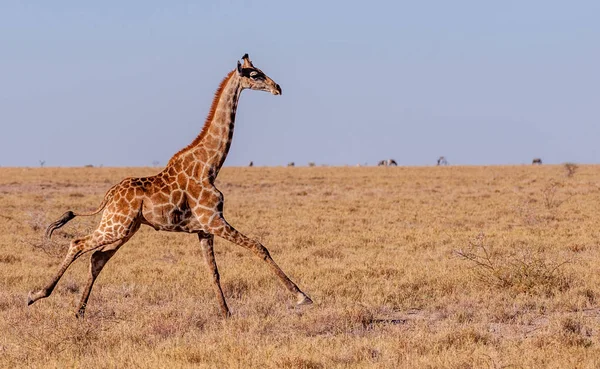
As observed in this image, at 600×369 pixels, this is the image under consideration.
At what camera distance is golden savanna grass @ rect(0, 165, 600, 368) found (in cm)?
780

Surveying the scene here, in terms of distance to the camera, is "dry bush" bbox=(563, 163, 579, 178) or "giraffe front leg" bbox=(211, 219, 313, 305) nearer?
"giraffe front leg" bbox=(211, 219, 313, 305)

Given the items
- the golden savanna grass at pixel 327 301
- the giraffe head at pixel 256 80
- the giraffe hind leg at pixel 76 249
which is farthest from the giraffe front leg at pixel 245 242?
the giraffe head at pixel 256 80

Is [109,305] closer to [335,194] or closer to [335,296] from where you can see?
[335,296]

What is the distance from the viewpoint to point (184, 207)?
980 centimetres

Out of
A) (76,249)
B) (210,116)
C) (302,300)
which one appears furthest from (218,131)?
(302,300)

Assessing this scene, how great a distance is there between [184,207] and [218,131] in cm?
111

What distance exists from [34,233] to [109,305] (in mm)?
10002

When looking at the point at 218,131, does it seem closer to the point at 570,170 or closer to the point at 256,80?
the point at 256,80

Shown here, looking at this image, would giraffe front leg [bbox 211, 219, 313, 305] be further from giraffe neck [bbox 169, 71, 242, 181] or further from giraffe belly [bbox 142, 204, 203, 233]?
giraffe neck [bbox 169, 71, 242, 181]

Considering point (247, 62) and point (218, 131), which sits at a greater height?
point (247, 62)

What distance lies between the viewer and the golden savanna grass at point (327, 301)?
25.6 feet

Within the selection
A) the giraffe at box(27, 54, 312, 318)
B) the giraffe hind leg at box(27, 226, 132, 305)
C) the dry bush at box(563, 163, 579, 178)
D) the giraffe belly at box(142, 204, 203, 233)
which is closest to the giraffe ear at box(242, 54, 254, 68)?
the giraffe at box(27, 54, 312, 318)

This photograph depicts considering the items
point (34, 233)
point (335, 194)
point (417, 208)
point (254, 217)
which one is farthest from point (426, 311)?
point (335, 194)

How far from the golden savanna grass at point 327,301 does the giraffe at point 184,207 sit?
23.6 inches
